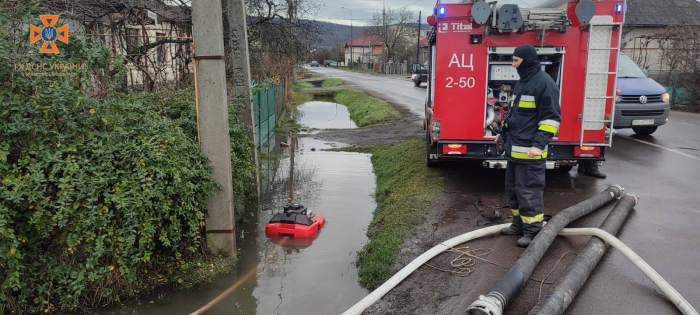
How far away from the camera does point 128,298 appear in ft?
16.4

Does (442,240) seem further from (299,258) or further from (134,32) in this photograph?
(134,32)

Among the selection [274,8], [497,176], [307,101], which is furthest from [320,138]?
[307,101]

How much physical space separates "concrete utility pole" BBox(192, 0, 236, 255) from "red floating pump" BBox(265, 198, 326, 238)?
114cm

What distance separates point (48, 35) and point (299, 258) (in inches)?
143

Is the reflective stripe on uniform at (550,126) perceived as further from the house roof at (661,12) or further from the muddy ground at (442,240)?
the house roof at (661,12)

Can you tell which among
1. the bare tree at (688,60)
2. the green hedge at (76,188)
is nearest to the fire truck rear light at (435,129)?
the green hedge at (76,188)

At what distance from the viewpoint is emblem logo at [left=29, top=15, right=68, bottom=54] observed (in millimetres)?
4664

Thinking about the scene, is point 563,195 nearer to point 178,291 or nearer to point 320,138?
point 178,291

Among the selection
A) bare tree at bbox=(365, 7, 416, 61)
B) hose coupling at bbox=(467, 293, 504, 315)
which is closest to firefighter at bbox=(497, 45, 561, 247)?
hose coupling at bbox=(467, 293, 504, 315)

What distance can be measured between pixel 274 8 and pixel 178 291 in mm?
10550

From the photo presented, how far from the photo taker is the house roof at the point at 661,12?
123ft

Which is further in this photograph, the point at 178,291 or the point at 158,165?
the point at 178,291

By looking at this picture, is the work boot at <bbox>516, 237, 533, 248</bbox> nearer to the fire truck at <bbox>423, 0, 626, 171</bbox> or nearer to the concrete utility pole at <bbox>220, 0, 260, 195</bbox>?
the fire truck at <bbox>423, 0, 626, 171</bbox>

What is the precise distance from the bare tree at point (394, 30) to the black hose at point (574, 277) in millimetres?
73552
